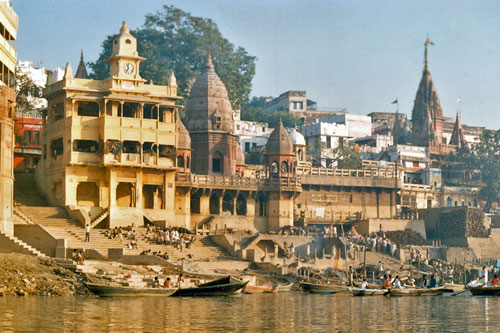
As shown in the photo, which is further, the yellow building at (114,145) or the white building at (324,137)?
the white building at (324,137)

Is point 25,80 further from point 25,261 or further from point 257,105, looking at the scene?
point 257,105

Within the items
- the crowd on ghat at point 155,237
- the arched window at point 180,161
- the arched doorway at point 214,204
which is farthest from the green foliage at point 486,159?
the crowd on ghat at point 155,237

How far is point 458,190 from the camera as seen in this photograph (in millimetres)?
79500

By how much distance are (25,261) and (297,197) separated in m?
27.6

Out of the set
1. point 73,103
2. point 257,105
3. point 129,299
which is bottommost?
point 129,299

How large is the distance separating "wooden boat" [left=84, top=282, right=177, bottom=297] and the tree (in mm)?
43577

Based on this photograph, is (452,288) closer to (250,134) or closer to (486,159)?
(486,159)

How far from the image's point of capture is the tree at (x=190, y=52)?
84125 mm

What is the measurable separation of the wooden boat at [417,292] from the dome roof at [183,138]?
20824 mm

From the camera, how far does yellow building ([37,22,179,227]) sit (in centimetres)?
5416

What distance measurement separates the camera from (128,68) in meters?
56.7

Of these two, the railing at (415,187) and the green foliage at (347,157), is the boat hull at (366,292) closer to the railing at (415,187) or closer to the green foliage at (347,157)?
the railing at (415,187)

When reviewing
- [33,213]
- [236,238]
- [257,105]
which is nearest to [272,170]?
[236,238]

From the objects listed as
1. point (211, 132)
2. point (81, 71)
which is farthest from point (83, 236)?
point (81, 71)
